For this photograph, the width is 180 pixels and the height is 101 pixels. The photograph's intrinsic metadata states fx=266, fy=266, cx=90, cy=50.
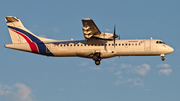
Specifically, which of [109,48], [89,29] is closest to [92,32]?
[89,29]

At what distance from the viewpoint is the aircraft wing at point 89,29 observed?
2975 centimetres

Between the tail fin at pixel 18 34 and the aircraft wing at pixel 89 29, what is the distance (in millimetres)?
6626

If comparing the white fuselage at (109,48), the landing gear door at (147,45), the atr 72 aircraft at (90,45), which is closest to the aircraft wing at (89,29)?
the atr 72 aircraft at (90,45)

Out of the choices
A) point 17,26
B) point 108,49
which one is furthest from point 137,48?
point 17,26

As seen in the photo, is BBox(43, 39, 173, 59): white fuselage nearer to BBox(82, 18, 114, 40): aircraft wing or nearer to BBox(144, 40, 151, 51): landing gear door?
BBox(144, 40, 151, 51): landing gear door

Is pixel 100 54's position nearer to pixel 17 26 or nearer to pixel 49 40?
pixel 49 40

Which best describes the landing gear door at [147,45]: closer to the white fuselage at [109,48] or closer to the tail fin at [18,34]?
the white fuselage at [109,48]

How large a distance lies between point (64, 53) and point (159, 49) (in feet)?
38.8

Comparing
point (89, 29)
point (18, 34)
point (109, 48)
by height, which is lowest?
point (109, 48)

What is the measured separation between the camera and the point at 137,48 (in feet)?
107

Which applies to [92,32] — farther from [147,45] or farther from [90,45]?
[147,45]

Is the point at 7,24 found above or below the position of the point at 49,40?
above

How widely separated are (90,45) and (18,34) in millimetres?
9878

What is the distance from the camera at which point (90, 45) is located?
110 ft
